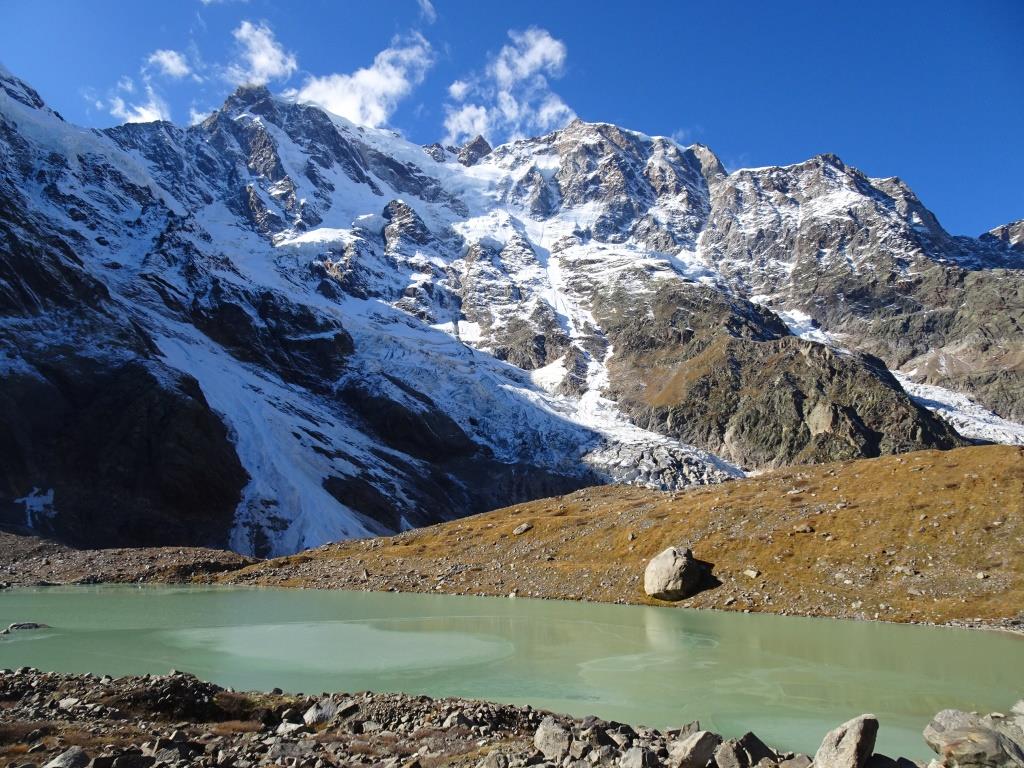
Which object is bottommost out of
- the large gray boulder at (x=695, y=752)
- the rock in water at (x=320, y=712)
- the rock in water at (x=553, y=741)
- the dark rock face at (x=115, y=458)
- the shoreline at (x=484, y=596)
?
the shoreline at (x=484, y=596)

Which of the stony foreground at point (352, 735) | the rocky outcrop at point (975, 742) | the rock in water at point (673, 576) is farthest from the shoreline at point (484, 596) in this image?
the rocky outcrop at point (975, 742)

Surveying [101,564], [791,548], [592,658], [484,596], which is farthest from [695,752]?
[101,564]

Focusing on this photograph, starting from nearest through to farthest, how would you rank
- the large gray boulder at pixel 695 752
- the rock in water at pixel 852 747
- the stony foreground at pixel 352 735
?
the rock in water at pixel 852 747
the stony foreground at pixel 352 735
the large gray boulder at pixel 695 752

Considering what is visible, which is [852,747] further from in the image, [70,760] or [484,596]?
[484,596]

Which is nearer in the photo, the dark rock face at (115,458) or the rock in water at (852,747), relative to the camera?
the rock in water at (852,747)

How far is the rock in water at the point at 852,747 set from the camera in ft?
37.8

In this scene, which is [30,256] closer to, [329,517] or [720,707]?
[329,517]

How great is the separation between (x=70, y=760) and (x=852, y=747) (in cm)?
1330

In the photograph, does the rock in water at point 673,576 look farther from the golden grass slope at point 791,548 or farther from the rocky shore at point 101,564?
A: the rocky shore at point 101,564

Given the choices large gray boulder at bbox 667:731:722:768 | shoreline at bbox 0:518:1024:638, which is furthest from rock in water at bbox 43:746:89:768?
shoreline at bbox 0:518:1024:638

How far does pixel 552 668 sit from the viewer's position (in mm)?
27859

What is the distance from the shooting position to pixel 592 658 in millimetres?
29969

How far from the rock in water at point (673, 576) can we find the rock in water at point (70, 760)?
42.3 m

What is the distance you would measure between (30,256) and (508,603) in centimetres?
13723
